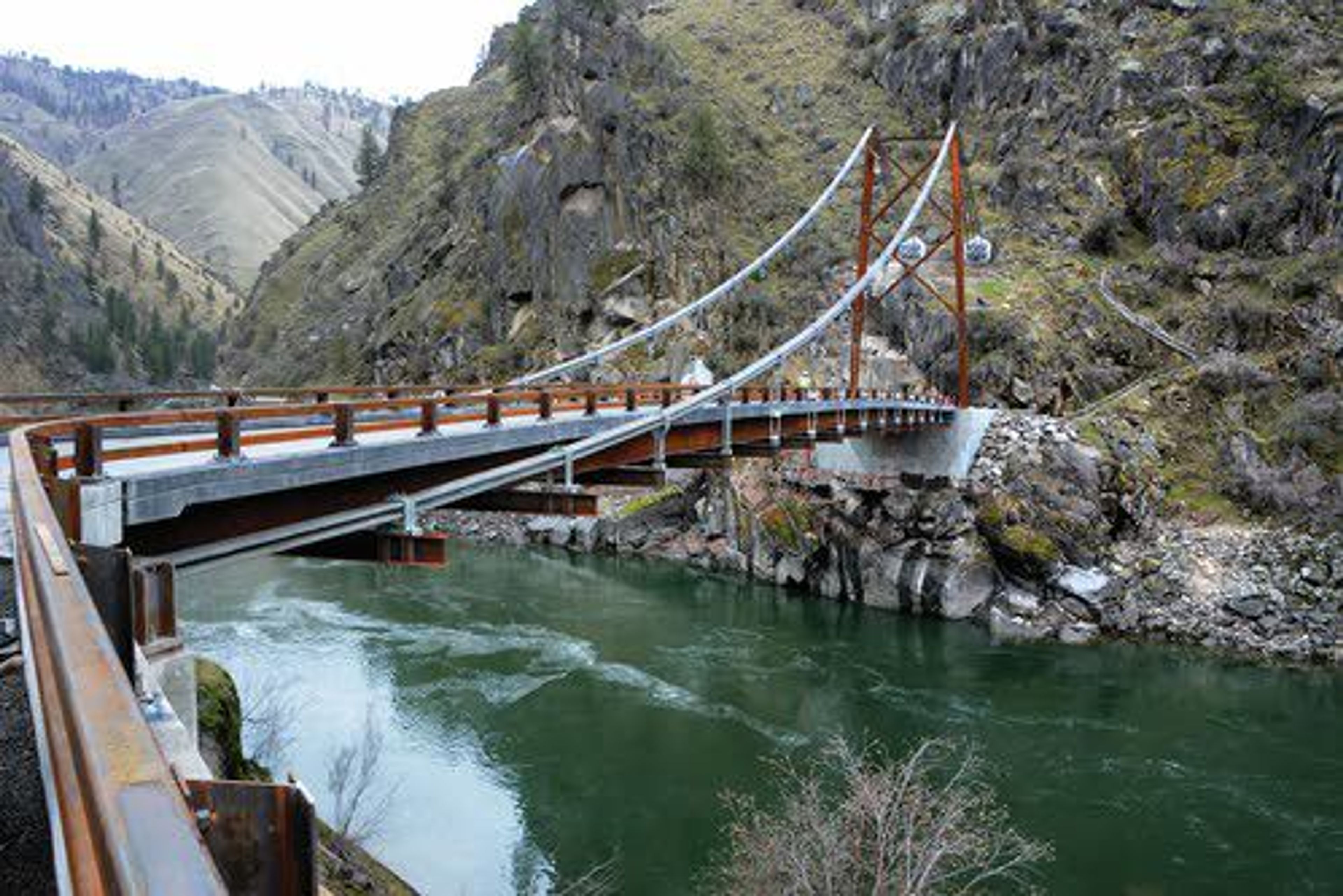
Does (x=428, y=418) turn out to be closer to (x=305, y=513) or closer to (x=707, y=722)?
(x=305, y=513)

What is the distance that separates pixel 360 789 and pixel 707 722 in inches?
295

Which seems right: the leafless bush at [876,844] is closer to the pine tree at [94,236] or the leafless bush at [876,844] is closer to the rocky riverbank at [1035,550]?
the rocky riverbank at [1035,550]

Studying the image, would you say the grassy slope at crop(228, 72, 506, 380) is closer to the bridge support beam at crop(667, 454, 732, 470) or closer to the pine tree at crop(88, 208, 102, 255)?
the bridge support beam at crop(667, 454, 732, 470)

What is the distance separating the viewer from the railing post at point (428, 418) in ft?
36.2

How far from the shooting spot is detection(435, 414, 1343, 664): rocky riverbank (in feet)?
86.4

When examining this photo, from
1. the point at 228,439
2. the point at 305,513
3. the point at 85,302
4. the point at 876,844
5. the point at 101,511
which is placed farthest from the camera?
the point at 85,302

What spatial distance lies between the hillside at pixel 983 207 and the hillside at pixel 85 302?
116ft

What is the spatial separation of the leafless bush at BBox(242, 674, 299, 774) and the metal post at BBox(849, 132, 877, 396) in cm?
1804

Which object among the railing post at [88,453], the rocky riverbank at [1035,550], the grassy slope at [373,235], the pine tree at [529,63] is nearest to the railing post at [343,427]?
the railing post at [88,453]

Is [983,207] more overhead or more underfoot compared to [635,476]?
more overhead

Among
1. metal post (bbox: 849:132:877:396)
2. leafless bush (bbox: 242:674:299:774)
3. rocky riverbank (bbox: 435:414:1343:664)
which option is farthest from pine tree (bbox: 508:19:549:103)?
leafless bush (bbox: 242:674:299:774)

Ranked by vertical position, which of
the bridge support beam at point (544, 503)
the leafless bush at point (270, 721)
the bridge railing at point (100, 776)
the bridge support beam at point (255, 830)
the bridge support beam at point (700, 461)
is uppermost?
the bridge railing at point (100, 776)

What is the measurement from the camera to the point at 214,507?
29.1ft

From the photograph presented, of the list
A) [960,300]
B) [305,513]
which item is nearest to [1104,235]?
[960,300]
